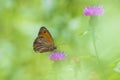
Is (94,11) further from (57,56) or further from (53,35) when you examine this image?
(53,35)

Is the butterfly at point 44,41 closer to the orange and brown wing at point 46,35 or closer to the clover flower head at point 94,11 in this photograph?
the orange and brown wing at point 46,35

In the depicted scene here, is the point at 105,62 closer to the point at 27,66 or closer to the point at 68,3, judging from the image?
the point at 27,66

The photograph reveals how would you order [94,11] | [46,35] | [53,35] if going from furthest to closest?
[53,35], [94,11], [46,35]

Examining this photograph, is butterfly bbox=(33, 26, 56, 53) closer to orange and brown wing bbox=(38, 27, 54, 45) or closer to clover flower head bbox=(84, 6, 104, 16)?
orange and brown wing bbox=(38, 27, 54, 45)

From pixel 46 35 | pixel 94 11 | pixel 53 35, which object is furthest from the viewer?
pixel 53 35

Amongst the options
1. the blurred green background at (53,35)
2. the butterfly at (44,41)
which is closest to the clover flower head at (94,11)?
the blurred green background at (53,35)

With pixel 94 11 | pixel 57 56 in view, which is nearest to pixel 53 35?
pixel 94 11

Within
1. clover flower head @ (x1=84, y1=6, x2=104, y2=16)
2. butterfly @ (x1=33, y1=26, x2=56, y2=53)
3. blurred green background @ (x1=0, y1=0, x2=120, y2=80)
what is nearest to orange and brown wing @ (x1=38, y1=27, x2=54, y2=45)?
butterfly @ (x1=33, y1=26, x2=56, y2=53)
